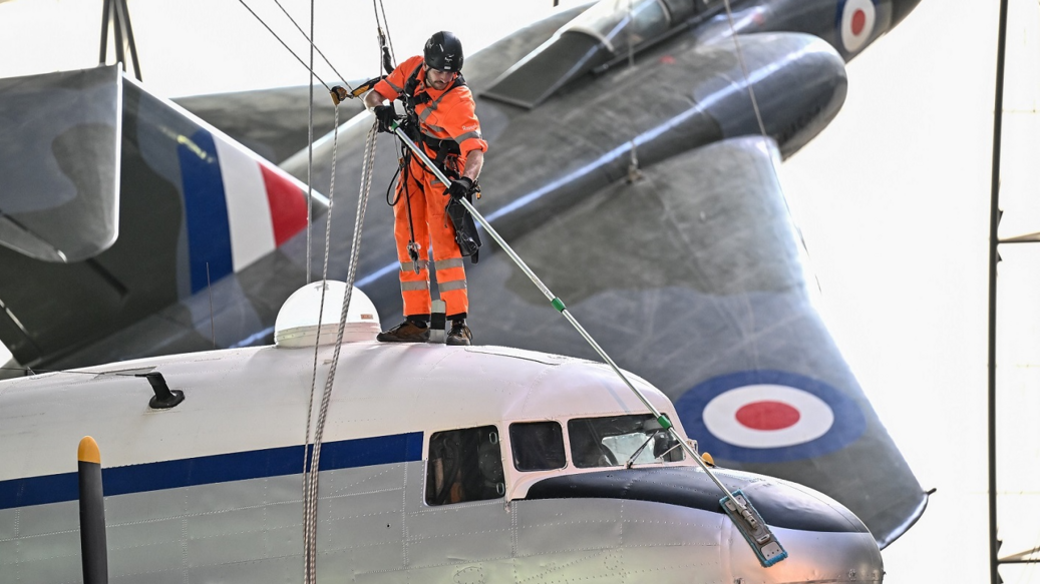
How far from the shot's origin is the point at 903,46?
2172 cm

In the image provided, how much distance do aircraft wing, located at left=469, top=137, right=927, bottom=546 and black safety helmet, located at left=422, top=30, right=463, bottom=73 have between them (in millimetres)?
5353

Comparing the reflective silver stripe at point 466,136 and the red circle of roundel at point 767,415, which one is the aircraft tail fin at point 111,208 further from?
the red circle of roundel at point 767,415

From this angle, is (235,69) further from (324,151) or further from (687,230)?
(687,230)

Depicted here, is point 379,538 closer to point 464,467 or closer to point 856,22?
point 464,467

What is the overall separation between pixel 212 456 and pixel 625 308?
7380 mm

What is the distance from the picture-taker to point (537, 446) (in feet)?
20.8

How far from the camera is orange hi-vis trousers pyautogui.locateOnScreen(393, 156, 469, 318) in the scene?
7.66 m

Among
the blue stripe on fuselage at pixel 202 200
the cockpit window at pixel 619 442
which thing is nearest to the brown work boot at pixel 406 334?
the cockpit window at pixel 619 442

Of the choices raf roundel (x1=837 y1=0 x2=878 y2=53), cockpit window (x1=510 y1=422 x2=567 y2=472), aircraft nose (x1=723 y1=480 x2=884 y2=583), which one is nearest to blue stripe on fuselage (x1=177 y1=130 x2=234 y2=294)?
cockpit window (x1=510 y1=422 x2=567 y2=472)

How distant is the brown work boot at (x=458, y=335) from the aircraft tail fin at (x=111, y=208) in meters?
3.66

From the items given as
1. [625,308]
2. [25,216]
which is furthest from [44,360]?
[625,308]

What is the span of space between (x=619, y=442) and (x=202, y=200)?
569cm

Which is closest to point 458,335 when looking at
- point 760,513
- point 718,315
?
point 760,513

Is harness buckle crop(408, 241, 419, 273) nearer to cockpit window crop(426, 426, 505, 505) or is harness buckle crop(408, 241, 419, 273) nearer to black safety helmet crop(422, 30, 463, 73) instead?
black safety helmet crop(422, 30, 463, 73)
